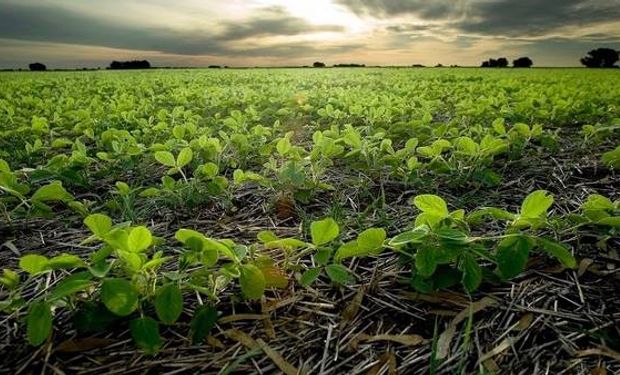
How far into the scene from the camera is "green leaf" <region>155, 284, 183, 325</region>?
121 cm

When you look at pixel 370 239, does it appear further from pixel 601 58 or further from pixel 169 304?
pixel 601 58

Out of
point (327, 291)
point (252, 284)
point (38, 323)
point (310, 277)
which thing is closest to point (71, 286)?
point (38, 323)

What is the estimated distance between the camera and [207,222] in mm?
2139

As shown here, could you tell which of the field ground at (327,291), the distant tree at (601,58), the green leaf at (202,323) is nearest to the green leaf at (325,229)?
the field ground at (327,291)

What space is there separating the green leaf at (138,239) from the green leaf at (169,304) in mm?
135

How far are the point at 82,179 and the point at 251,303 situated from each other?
67.6 inches

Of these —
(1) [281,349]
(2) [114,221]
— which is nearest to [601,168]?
(1) [281,349]

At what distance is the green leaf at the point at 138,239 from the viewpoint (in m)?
Result: 1.28

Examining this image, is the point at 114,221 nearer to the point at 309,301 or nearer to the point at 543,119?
the point at 309,301

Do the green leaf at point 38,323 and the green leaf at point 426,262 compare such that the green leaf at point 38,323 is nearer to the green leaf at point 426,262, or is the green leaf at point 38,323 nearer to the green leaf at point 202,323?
the green leaf at point 202,323

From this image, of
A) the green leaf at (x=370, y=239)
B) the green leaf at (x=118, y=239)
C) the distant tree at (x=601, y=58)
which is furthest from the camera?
the distant tree at (x=601, y=58)

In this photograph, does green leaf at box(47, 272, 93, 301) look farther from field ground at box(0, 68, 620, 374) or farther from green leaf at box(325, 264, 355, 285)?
green leaf at box(325, 264, 355, 285)

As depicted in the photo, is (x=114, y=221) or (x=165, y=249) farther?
(x=114, y=221)

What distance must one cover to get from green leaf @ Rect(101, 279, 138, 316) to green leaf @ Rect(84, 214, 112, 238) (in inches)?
6.1
